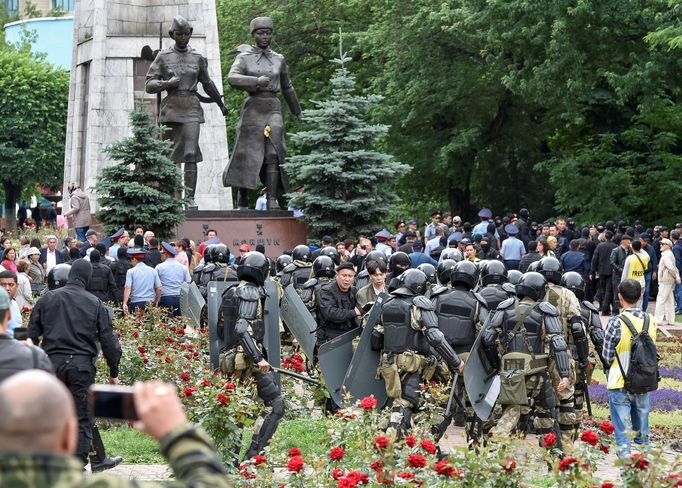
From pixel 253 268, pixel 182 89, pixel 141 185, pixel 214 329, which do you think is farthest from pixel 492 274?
pixel 182 89

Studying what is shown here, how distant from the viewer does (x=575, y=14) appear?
31.6 m

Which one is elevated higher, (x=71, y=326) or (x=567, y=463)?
(x=71, y=326)

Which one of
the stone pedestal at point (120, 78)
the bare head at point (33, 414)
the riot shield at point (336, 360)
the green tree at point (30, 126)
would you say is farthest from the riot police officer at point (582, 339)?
the green tree at point (30, 126)

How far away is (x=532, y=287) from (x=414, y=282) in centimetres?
94

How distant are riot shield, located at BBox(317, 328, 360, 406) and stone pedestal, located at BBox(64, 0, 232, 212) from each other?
1862cm

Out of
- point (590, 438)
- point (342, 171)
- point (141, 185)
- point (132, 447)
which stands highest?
point (342, 171)

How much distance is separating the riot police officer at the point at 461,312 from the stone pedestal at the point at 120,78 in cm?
1864

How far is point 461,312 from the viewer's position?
41.2ft

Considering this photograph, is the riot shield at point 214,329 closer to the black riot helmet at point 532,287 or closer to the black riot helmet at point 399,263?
the black riot helmet at point 399,263

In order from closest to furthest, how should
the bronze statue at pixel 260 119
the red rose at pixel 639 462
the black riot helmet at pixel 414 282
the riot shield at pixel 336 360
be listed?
the red rose at pixel 639 462, the black riot helmet at pixel 414 282, the riot shield at pixel 336 360, the bronze statue at pixel 260 119

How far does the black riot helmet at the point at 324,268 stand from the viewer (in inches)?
620

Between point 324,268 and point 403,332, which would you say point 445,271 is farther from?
point 403,332

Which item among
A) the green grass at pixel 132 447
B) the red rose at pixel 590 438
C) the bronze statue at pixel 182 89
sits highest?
the bronze statue at pixel 182 89

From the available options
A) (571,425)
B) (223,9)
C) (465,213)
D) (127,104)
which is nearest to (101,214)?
(127,104)
